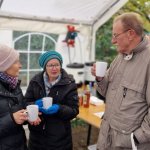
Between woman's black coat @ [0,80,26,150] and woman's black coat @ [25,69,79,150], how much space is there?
1.17ft

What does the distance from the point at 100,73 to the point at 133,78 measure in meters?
0.33

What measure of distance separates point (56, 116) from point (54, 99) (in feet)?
0.52

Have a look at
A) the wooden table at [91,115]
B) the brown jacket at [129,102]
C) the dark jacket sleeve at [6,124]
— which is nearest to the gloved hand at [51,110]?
the dark jacket sleeve at [6,124]

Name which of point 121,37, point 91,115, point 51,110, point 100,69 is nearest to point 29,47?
point 91,115

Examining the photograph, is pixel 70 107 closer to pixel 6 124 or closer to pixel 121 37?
pixel 6 124

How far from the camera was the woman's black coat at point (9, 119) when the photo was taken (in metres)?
1.80

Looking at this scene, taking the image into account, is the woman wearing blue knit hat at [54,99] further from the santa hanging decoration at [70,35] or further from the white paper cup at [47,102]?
the santa hanging decoration at [70,35]

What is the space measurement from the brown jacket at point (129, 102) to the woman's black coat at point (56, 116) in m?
0.43

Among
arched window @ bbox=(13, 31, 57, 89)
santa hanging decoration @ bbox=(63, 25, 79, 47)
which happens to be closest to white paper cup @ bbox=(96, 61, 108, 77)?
arched window @ bbox=(13, 31, 57, 89)

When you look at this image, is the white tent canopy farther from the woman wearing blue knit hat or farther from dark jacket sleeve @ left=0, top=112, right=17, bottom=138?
dark jacket sleeve @ left=0, top=112, right=17, bottom=138

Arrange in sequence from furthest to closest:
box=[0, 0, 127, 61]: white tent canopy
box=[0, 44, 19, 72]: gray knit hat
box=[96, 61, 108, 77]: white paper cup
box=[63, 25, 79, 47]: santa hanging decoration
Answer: box=[63, 25, 79, 47]: santa hanging decoration < box=[0, 0, 127, 61]: white tent canopy < box=[96, 61, 108, 77]: white paper cup < box=[0, 44, 19, 72]: gray knit hat

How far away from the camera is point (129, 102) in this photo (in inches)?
70.2

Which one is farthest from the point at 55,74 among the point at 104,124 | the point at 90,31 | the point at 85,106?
the point at 90,31

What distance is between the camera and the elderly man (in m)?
1.74
